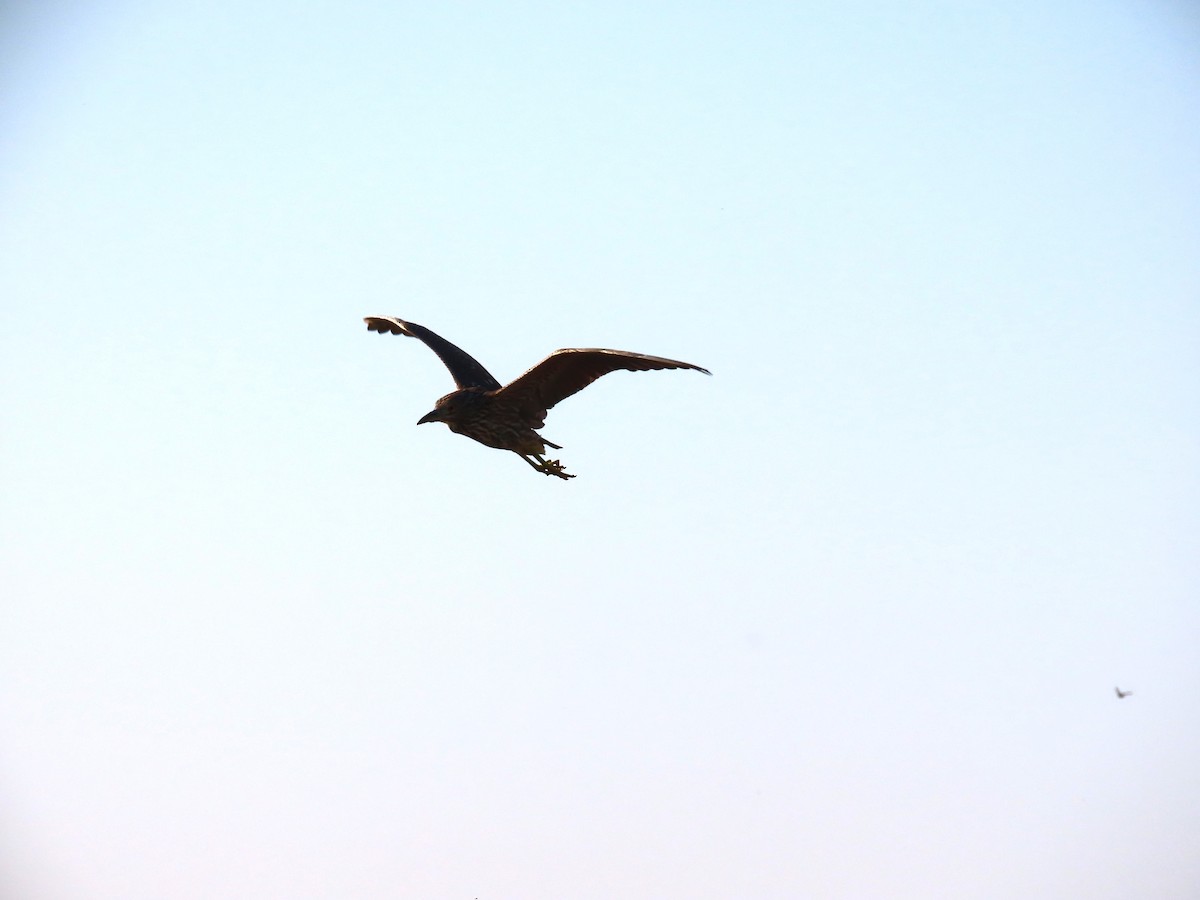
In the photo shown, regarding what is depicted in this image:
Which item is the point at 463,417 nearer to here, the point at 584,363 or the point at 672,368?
the point at 584,363

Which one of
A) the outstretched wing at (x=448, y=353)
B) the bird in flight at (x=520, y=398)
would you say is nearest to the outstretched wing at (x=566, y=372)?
the bird in flight at (x=520, y=398)

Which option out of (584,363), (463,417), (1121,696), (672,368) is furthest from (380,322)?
(1121,696)

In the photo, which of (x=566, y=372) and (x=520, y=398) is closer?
(x=566, y=372)

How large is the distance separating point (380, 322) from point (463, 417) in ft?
16.0

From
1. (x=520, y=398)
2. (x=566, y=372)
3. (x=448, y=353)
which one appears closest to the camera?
(x=566, y=372)

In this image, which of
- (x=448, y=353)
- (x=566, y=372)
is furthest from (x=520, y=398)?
(x=448, y=353)

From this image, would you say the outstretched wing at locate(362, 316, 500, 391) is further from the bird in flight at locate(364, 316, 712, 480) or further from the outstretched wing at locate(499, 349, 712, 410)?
the outstretched wing at locate(499, 349, 712, 410)

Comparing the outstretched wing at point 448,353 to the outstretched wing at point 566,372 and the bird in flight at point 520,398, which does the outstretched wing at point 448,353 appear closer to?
the bird in flight at point 520,398

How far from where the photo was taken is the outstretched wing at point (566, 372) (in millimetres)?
17844

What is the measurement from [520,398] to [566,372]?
44.4 inches

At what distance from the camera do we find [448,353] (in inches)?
892

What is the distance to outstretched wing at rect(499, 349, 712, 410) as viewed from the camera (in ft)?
58.5

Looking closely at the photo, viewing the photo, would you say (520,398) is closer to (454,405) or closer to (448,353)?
(454,405)

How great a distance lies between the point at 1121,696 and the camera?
156 feet
